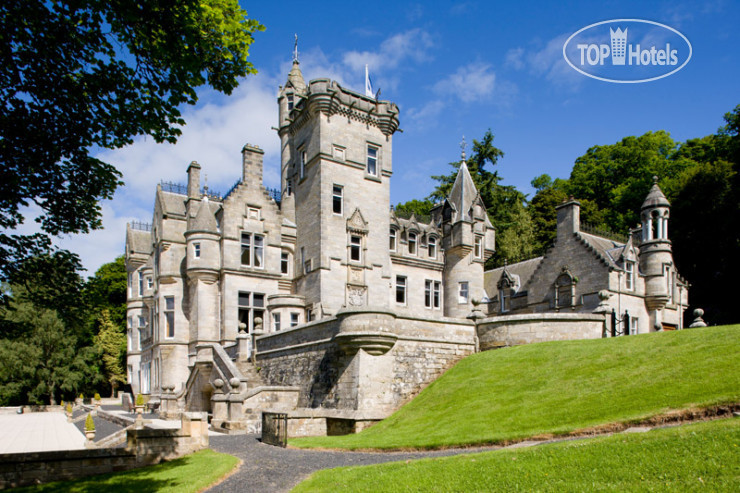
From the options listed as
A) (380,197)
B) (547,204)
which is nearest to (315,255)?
(380,197)

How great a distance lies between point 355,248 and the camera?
32875 millimetres

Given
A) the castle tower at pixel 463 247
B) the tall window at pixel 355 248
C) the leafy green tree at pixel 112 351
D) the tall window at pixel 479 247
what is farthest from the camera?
the leafy green tree at pixel 112 351

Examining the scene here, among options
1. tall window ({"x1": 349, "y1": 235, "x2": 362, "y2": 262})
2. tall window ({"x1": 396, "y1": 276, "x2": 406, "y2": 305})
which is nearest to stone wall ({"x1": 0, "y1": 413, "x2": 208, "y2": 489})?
tall window ({"x1": 349, "y1": 235, "x2": 362, "y2": 262})

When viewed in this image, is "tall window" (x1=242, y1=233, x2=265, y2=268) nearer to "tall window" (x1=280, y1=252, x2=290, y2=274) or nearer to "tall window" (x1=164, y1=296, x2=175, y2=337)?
"tall window" (x1=280, y1=252, x2=290, y2=274)

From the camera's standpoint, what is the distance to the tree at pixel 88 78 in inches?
365

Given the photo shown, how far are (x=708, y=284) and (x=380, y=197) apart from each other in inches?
1027

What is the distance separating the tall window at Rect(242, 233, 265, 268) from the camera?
3209 cm

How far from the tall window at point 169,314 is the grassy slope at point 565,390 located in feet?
59.5

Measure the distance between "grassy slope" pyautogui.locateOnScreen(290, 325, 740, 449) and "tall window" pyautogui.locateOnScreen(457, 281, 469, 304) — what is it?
1765cm

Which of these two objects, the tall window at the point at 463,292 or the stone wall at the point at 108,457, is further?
the tall window at the point at 463,292

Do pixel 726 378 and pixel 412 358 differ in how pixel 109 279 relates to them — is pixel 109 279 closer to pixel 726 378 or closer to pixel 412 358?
pixel 412 358

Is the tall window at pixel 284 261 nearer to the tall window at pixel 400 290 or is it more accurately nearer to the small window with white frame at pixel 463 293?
the tall window at pixel 400 290

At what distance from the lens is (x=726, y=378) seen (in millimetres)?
11609

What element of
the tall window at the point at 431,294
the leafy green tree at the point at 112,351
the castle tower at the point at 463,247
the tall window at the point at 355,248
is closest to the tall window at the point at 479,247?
the castle tower at the point at 463,247
